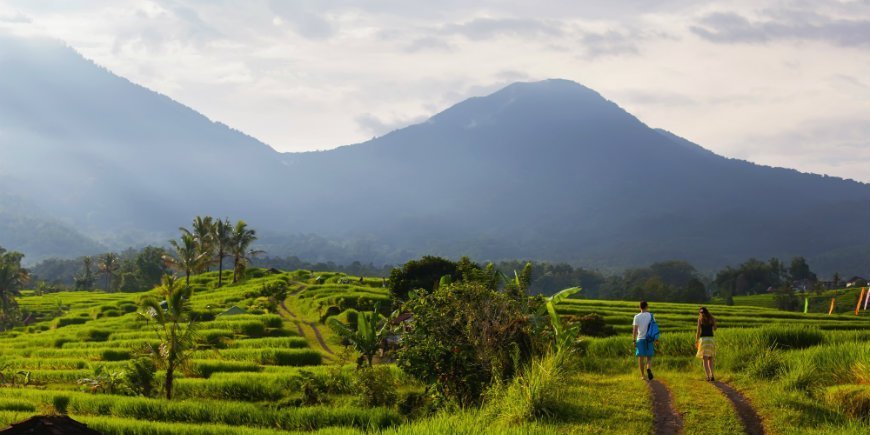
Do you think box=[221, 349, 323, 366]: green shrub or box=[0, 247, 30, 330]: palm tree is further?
box=[0, 247, 30, 330]: palm tree

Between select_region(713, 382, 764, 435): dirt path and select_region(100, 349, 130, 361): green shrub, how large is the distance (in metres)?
31.5

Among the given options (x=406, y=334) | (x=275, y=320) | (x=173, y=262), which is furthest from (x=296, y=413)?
(x=173, y=262)

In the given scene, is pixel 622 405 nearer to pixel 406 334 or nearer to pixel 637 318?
pixel 637 318

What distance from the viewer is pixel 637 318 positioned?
18594 mm

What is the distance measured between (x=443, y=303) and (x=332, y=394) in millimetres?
7467

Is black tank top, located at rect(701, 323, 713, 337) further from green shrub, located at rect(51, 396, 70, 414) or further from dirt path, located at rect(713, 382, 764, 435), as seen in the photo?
green shrub, located at rect(51, 396, 70, 414)

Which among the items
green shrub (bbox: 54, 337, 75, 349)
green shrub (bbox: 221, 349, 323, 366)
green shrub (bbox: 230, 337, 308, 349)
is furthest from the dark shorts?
green shrub (bbox: 54, 337, 75, 349)

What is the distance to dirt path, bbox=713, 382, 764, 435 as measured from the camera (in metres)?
13.2

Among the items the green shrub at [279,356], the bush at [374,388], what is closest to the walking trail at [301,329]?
the green shrub at [279,356]

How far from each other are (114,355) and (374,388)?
69.4ft

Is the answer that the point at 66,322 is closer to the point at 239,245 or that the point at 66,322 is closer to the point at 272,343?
the point at 239,245

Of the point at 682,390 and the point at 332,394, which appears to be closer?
the point at 682,390

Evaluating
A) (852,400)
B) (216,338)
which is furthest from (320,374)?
(852,400)

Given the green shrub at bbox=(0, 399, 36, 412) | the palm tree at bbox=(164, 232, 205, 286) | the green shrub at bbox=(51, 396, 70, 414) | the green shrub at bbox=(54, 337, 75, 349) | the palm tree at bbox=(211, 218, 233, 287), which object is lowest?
the green shrub at bbox=(54, 337, 75, 349)
